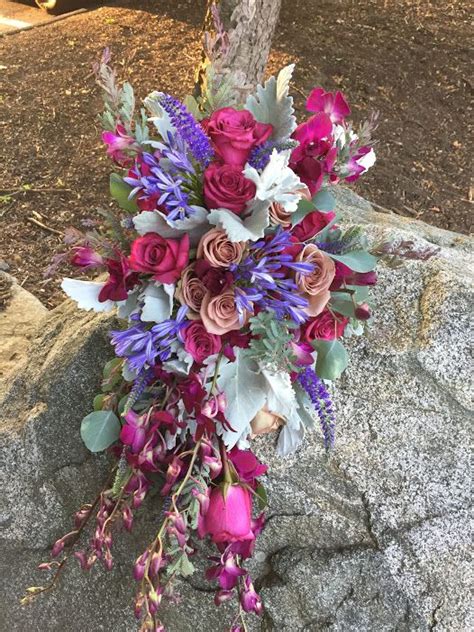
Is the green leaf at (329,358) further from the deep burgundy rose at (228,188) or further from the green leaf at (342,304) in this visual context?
the deep burgundy rose at (228,188)

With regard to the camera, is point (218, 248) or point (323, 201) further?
point (323, 201)

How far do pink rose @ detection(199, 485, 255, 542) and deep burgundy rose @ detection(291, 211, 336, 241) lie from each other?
519 mm

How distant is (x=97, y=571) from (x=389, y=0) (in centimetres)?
520

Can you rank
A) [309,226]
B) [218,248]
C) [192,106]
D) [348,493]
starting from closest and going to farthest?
[218,248], [309,226], [192,106], [348,493]

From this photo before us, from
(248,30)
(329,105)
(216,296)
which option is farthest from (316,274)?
(248,30)

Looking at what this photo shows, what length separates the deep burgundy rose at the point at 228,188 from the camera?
1214mm

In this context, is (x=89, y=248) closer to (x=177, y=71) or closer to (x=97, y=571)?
(x=97, y=571)

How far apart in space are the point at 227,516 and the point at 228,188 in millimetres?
635

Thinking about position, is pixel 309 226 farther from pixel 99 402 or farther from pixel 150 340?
pixel 99 402

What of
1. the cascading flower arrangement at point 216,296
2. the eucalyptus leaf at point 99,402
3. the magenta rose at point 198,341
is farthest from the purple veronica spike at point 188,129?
the eucalyptus leaf at point 99,402

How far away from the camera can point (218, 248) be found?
3.99ft

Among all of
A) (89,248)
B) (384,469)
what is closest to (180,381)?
(89,248)

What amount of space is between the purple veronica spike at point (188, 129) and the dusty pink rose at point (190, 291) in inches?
8.5

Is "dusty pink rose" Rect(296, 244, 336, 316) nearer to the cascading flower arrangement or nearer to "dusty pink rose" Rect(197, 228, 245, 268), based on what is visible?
the cascading flower arrangement
